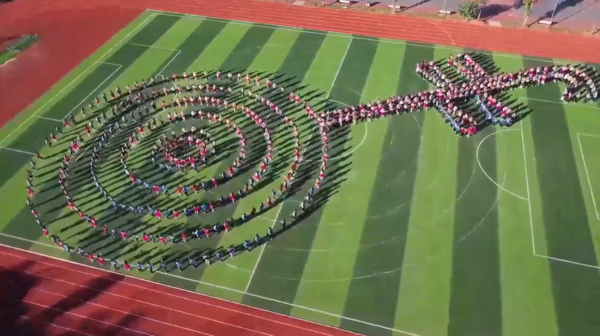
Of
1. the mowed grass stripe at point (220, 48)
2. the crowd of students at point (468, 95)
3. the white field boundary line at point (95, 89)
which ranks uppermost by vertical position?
the mowed grass stripe at point (220, 48)

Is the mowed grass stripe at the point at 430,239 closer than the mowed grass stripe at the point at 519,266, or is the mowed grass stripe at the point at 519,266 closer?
the mowed grass stripe at the point at 519,266

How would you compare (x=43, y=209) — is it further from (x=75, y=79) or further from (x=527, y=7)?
(x=527, y=7)

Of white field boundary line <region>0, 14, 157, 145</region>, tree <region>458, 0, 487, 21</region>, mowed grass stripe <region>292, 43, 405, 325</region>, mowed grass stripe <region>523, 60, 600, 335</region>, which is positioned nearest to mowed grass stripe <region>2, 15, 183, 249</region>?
white field boundary line <region>0, 14, 157, 145</region>

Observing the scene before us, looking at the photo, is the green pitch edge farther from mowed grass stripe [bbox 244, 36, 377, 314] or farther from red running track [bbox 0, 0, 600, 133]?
mowed grass stripe [bbox 244, 36, 377, 314]

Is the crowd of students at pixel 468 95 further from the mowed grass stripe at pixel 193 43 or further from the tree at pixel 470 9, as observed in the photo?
the mowed grass stripe at pixel 193 43

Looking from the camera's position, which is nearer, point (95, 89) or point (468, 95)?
point (468, 95)

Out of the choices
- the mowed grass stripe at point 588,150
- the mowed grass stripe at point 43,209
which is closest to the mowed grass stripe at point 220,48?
the mowed grass stripe at point 43,209

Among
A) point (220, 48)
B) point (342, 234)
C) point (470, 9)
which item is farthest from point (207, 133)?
point (470, 9)
